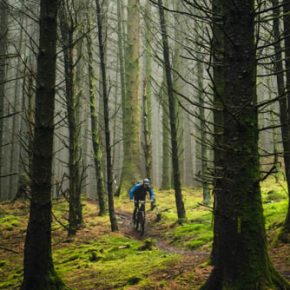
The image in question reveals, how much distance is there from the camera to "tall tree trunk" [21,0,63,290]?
4988mm

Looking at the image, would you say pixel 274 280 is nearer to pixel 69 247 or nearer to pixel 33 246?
pixel 33 246

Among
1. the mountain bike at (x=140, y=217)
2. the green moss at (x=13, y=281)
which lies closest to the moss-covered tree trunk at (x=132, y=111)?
the mountain bike at (x=140, y=217)

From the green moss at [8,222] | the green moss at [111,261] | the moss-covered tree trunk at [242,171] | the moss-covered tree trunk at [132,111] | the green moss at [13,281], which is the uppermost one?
the moss-covered tree trunk at [132,111]

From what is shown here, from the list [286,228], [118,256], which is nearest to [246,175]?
[286,228]

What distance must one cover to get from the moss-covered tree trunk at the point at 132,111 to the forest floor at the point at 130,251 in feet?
14.4

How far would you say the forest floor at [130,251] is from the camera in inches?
243

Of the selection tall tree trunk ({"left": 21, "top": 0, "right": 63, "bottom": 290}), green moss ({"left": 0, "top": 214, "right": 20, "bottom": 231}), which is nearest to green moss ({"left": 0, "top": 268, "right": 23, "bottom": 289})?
tall tree trunk ({"left": 21, "top": 0, "right": 63, "bottom": 290})

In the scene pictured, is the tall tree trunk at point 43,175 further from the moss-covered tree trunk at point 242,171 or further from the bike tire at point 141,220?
the bike tire at point 141,220

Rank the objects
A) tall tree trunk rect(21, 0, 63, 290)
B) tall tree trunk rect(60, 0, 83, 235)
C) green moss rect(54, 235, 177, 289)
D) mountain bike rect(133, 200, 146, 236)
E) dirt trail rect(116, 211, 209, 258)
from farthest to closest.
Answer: mountain bike rect(133, 200, 146, 236) < tall tree trunk rect(60, 0, 83, 235) < dirt trail rect(116, 211, 209, 258) < green moss rect(54, 235, 177, 289) < tall tree trunk rect(21, 0, 63, 290)

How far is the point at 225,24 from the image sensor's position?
4.14 m

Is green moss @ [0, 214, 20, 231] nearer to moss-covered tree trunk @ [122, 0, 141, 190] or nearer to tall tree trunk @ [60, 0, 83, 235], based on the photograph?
tall tree trunk @ [60, 0, 83, 235]

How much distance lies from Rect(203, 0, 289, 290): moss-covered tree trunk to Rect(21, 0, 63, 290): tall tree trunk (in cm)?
236

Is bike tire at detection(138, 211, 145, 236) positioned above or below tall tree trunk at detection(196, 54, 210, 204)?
below

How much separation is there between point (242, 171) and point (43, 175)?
8.66 feet
